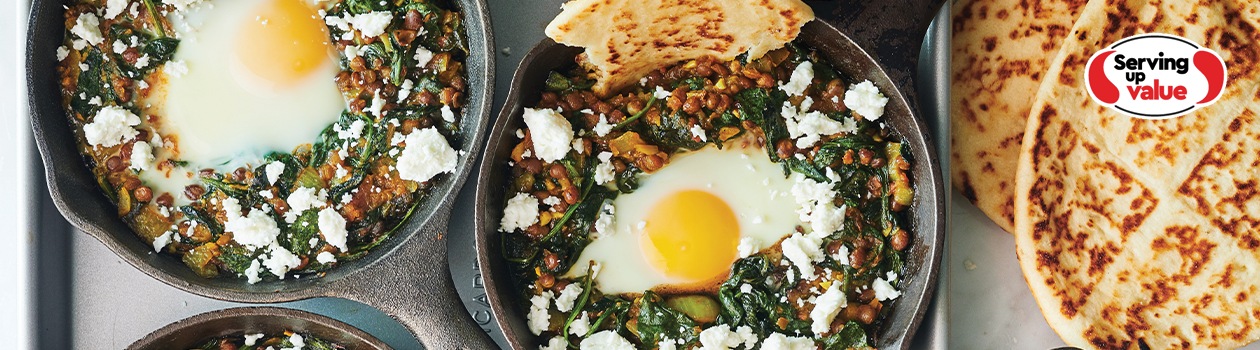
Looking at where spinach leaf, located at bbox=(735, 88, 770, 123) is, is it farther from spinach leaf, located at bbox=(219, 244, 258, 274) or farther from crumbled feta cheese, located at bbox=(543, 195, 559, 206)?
spinach leaf, located at bbox=(219, 244, 258, 274)

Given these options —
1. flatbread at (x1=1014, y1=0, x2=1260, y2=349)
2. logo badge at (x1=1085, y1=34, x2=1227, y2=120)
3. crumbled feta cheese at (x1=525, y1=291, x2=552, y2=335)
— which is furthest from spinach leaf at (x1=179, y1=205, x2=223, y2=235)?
Result: logo badge at (x1=1085, y1=34, x2=1227, y2=120)

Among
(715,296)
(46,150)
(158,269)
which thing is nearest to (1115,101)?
(715,296)

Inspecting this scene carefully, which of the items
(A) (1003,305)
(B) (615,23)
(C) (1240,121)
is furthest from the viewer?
(A) (1003,305)

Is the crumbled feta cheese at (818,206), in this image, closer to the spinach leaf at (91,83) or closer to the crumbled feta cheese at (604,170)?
the crumbled feta cheese at (604,170)

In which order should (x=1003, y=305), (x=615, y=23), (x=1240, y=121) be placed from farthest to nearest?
1. (x=1003, y=305)
2. (x=1240, y=121)
3. (x=615, y=23)

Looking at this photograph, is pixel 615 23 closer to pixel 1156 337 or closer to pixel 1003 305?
pixel 1003 305
